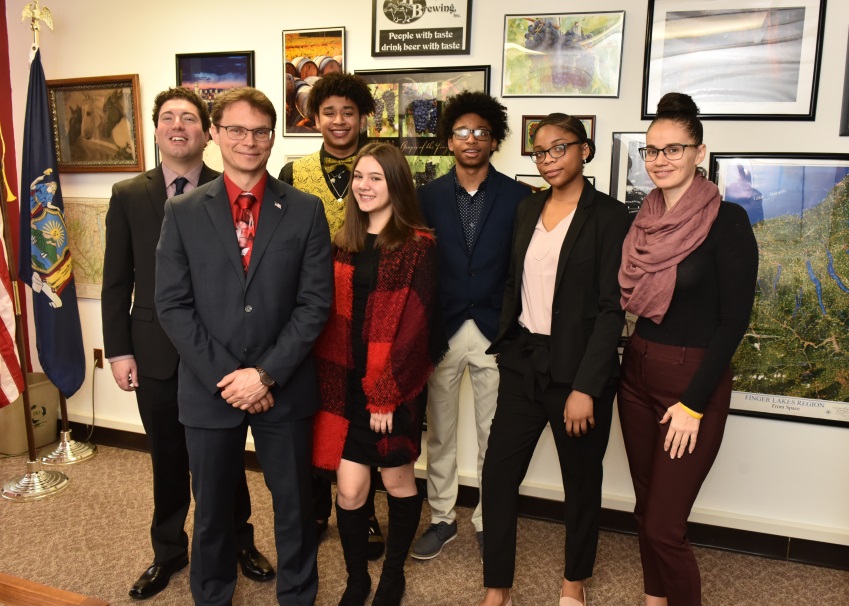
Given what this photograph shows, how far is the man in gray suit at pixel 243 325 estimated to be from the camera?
6.41 ft

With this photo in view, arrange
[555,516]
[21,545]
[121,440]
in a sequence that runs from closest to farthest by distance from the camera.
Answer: [21,545] < [555,516] < [121,440]

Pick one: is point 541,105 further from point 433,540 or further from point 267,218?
point 433,540

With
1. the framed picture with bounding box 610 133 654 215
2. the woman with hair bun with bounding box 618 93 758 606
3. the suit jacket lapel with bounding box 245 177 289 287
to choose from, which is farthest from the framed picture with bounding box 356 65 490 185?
the woman with hair bun with bounding box 618 93 758 606

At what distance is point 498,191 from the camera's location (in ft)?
8.42

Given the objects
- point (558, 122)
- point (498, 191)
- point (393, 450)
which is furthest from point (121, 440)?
point (558, 122)

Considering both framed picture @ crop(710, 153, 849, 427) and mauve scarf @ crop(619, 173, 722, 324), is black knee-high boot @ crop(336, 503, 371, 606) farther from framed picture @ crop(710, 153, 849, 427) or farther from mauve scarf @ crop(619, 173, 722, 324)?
framed picture @ crop(710, 153, 849, 427)

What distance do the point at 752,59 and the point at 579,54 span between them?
0.71 meters

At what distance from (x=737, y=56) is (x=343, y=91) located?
5.43 feet

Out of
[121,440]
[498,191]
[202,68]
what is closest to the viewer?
[498,191]

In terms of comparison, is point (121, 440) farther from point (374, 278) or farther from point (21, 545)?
point (374, 278)

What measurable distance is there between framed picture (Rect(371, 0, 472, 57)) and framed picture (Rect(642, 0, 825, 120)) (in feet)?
2.79

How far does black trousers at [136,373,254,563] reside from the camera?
238cm

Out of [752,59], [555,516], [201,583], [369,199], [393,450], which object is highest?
[752,59]

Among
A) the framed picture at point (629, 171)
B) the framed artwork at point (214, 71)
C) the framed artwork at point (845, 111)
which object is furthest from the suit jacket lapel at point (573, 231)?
the framed artwork at point (214, 71)
